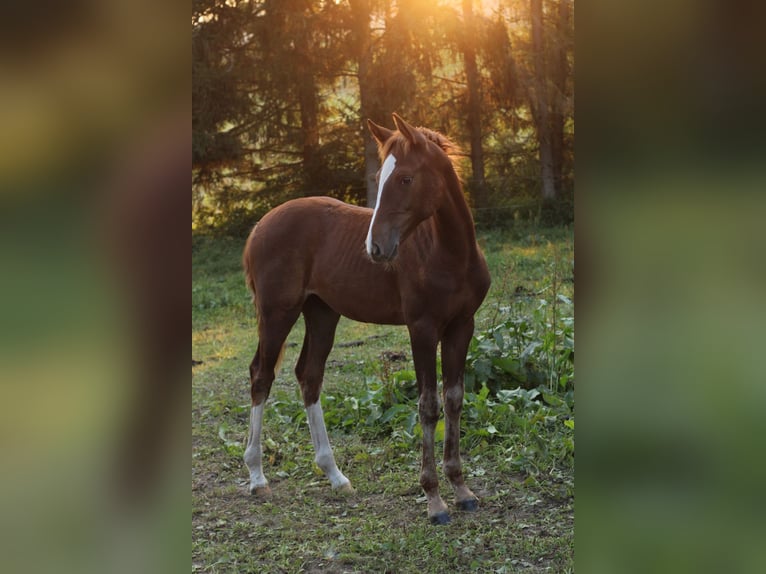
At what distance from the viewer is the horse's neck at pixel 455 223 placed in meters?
2.94

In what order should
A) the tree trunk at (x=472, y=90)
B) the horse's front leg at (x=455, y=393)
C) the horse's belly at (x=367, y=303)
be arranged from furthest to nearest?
the tree trunk at (x=472, y=90) < the horse's belly at (x=367, y=303) < the horse's front leg at (x=455, y=393)

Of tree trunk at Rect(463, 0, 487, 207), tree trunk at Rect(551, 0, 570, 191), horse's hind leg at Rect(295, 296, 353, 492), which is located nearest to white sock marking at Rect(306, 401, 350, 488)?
horse's hind leg at Rect(295, 296, 353, 492)

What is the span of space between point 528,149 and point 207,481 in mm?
7273

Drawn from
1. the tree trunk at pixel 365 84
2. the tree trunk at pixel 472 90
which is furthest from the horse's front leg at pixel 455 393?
the tree trunk at pixel 472 90

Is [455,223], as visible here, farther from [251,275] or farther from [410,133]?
[251,275]

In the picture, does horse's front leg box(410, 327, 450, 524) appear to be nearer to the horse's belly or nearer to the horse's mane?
the horse's belly

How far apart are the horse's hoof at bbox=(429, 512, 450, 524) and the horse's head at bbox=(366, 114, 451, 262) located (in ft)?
3.62

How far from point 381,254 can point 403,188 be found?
0.89 ft

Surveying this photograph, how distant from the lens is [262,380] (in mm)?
3469

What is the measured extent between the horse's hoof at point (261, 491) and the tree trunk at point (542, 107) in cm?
657

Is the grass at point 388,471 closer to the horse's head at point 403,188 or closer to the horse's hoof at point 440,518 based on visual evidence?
the horse's hoof at point 440,518

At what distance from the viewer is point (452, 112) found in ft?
32.0

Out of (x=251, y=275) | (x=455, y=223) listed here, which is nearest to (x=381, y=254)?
(x=455, y=223)
